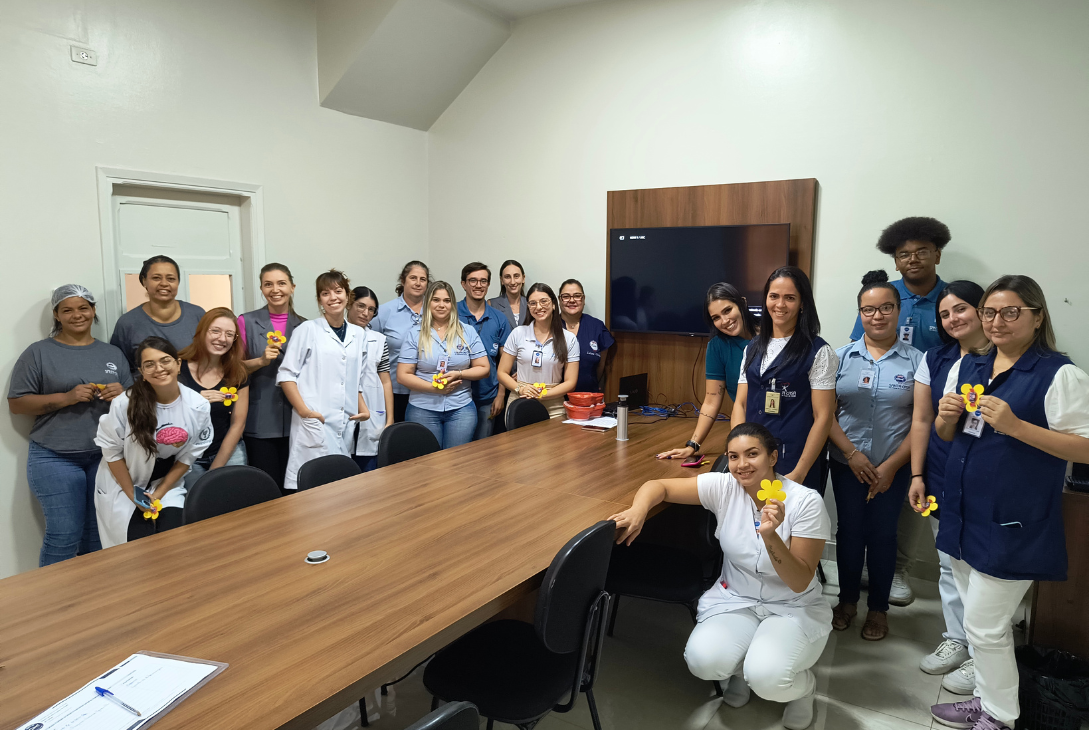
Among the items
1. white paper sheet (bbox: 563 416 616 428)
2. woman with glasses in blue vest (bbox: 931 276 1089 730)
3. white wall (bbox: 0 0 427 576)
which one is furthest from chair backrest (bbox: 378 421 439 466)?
woman with glasses in blue vest (bbox: 931 276 1089 730)

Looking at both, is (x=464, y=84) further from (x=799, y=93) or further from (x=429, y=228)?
(x=799, y=93)

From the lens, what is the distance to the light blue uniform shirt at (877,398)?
320 cm

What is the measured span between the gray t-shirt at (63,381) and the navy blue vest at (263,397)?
723 millimetres

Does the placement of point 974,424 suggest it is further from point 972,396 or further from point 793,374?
point 793,374

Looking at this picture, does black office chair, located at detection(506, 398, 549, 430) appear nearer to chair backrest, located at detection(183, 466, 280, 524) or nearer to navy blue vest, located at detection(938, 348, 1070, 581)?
chair backrest, located at detection(183, 466, 280, 524)

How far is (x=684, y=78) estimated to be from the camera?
15.8ft

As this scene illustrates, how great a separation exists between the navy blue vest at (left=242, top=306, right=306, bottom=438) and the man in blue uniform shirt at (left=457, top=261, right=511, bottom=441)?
132 centimetres

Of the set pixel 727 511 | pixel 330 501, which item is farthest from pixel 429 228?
pixel 727 511

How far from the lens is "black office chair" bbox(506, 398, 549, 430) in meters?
4.04

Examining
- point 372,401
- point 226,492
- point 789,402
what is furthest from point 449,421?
point 789,402

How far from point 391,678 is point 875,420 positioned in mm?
2599

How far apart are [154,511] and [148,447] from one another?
0.29 m

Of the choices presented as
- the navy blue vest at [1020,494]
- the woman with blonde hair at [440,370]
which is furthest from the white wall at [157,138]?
the navy blue vest at [1020,494]

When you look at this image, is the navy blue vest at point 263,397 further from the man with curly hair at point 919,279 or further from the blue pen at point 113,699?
the man with curly hair at point 919,279
